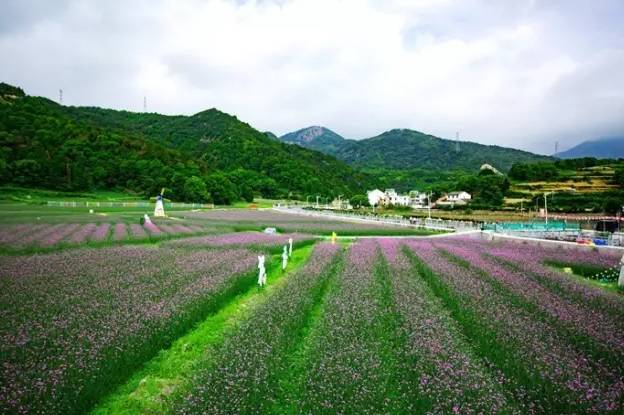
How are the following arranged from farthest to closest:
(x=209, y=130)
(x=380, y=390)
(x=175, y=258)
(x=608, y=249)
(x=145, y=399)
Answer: (x=209, y=130)
(x=608, y=249)
(x=175, y=258)
(x=145, y=399)
(x=380, y=390)

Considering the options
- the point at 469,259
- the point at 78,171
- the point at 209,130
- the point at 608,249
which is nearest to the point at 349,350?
the point at 469,259

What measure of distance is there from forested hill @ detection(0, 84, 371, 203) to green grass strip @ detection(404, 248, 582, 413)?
3440 inches

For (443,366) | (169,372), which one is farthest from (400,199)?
(443,366)

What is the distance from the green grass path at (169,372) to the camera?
636 cm

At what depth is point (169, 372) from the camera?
25.0 feet

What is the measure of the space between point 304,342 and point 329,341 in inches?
57.5

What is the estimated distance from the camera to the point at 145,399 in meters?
6.61

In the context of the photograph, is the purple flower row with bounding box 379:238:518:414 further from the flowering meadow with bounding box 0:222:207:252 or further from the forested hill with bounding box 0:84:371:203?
the forested hill with bounding box 0:84:371:203

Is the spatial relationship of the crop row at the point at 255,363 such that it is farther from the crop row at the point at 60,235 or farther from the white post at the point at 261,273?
the crop row at the point at 60,235

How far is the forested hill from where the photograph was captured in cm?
8156

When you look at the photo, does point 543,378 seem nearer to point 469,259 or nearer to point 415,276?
point 415,276

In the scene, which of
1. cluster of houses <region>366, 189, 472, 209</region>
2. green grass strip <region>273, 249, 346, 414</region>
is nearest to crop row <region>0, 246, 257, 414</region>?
green grass strip <region>273, 249, 346, 414</region>

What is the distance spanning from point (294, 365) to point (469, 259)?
12590mm

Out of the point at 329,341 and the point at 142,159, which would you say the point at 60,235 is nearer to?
the point at 329,341
